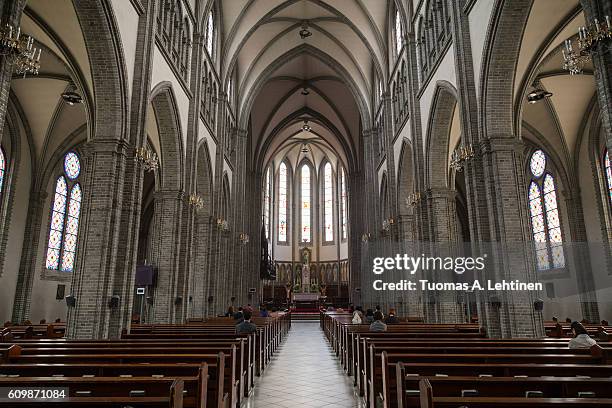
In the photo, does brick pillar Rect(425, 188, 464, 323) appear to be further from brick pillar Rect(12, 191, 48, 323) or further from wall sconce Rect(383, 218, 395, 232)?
brick pillar Rect(12, 191, 48, 323)

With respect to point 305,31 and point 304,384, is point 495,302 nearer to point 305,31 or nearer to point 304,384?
point 304,384

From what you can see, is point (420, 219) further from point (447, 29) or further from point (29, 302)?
point (29, 302)

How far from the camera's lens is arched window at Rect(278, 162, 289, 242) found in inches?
1801

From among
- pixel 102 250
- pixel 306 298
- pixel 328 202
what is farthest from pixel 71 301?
pixel 328 202

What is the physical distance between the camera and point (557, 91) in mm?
17922

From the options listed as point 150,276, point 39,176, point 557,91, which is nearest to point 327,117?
point 557,91

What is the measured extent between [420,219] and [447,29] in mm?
6799

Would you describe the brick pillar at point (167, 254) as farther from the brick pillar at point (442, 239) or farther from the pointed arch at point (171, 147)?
the brick pillar at point (442, 239)

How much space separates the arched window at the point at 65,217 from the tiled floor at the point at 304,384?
44.9 ft

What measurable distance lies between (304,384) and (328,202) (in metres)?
38.4

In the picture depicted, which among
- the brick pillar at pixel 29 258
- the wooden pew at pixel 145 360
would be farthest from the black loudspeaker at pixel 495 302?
the brick pillar at pixel 29 258

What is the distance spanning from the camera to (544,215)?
21.8 m

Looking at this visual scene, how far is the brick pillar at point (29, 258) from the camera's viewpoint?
18.3 metres

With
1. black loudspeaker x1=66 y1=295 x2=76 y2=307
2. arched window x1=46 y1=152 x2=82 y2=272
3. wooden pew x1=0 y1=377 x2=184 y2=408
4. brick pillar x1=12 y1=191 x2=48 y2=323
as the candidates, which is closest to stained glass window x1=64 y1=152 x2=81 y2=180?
arched window x1=46 y1=152 x2=82 y2=272
